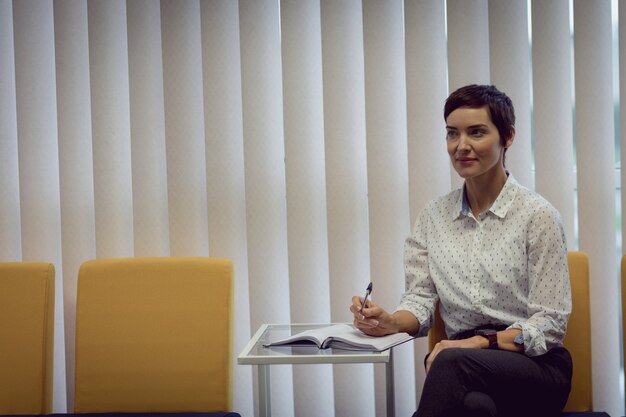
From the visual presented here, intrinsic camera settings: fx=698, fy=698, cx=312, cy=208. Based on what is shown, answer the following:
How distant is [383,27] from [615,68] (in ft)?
2.79

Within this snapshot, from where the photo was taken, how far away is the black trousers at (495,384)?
168 centimetres

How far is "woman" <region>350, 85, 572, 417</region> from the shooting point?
183cm

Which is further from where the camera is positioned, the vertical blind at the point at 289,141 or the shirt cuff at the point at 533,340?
the vertical blind at the point at 289,141

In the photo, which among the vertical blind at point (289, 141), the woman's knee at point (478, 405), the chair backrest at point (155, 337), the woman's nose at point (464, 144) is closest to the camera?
the woman's knee at point (478, 405)

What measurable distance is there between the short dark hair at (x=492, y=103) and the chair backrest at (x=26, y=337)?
4.80 feet

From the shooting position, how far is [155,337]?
2.30 m

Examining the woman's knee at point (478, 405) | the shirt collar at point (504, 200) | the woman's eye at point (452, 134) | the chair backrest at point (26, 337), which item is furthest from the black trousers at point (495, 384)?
the chair backrest at point (26, 337)

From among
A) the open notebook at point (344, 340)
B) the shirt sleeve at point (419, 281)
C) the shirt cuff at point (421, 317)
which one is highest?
the shirt sleeve at point (419, 281)

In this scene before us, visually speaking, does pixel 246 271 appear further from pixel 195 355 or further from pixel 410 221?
pixel 410 221

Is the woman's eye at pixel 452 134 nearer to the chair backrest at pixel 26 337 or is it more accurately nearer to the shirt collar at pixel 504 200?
the shirt collar at pixel 504 200

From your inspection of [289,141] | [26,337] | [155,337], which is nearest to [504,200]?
[289,141]

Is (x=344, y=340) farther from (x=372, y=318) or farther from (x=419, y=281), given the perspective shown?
(x=419, y=281)

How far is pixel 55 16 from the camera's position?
8.73 feet

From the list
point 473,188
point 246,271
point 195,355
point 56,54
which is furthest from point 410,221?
point 56,54
